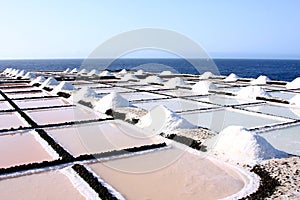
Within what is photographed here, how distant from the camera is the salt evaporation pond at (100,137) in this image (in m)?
6.09

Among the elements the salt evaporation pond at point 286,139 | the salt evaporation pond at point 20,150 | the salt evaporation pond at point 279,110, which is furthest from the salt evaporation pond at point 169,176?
the salt evaporation pond at point 279,110

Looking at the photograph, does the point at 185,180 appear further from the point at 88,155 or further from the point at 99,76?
the point at 99,76

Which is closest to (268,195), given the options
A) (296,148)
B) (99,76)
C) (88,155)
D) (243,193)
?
(243,193)

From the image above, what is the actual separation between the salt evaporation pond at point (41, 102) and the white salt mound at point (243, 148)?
6784 millimetres

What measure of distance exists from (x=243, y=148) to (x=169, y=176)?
5.17 feet

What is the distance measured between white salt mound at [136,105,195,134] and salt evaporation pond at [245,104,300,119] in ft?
11.5

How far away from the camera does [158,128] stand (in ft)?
23.5

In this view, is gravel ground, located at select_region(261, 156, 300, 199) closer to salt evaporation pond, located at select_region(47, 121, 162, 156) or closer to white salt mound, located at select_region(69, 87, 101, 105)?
salt evaporation pond, located at select_region(47, 121, 162, 156)

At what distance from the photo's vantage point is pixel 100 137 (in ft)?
22.3

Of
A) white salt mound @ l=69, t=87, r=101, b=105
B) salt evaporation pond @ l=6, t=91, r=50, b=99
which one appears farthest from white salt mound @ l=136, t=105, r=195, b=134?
salt evaporation pond @ l=6, t=91, r=50, b=99

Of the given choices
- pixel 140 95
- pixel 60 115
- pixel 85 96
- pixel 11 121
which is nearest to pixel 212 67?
pixel 140 95

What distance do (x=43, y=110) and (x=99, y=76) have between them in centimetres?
1295

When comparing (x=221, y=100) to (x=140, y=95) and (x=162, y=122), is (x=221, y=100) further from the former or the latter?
(x=162, y=122)

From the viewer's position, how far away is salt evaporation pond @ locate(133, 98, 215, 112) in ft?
32.9
